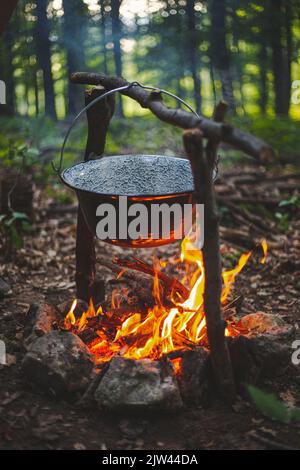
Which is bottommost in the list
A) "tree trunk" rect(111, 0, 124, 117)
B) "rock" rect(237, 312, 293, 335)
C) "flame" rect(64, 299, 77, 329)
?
"rock" rect(237, 312, 293, 335)

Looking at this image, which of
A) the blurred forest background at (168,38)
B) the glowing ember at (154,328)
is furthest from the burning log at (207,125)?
the blurred forest background at (168,38)

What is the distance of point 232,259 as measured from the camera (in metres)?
5.34

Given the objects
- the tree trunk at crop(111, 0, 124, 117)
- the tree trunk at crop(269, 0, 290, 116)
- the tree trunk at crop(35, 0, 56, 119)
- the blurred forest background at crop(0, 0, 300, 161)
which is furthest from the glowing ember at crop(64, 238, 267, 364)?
the tree trunk at crop(35, 0, 56, 119)

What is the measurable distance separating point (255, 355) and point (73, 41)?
15177 millimetres

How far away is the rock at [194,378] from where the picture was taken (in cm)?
277

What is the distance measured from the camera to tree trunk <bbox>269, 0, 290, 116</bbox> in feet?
40.5

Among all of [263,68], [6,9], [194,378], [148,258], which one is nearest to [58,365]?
[194,378]

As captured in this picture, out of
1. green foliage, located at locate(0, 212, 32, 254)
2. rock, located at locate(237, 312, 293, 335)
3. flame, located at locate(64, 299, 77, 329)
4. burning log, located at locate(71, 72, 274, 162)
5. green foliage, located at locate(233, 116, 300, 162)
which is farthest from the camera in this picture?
green foliage, located at locate(233, 116, 300, 162)

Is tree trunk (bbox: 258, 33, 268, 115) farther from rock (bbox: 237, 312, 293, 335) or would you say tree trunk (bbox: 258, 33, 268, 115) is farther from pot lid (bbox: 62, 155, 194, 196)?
rock (bbox: 237, 312, 293, 335)

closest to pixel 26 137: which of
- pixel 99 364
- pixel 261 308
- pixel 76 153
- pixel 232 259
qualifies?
pixel 76 153

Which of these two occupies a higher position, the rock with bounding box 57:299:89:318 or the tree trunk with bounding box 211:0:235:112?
the tree trunk with bounding box 211:0:235:112

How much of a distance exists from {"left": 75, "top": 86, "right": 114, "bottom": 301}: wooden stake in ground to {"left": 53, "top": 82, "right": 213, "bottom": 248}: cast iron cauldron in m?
0.29

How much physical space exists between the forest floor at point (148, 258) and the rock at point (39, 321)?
0.48 ft
